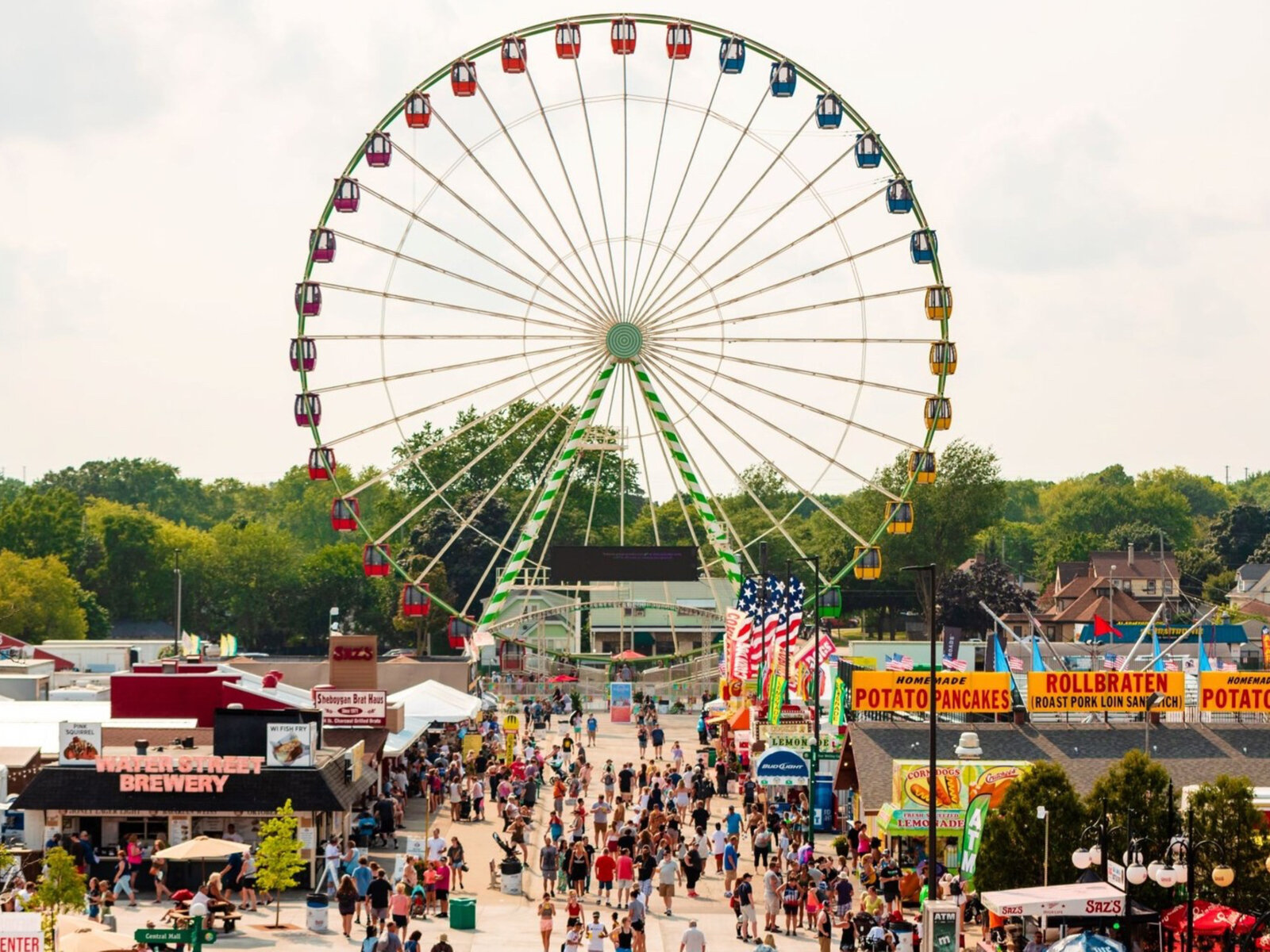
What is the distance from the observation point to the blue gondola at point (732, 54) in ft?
193

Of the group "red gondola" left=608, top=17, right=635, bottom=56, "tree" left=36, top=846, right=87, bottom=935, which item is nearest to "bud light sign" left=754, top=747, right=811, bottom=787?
"tree" left=36, top=846, right=87, bottom=935

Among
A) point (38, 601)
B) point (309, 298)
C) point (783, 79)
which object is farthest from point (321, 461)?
point (38, 601)

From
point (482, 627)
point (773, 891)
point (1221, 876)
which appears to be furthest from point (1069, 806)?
point (482, 627)

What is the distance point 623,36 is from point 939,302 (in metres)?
11.5

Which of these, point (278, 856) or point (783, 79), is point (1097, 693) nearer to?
point (278, 856)

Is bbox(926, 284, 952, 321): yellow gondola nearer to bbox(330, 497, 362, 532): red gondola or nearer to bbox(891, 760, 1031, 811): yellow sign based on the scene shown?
bbox(330, 497, 362, 532): red gondola

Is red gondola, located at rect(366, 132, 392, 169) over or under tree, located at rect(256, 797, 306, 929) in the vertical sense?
over

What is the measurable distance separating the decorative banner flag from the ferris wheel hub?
28283 mm

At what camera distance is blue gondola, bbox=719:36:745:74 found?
58875mm

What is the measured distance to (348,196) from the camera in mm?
58219

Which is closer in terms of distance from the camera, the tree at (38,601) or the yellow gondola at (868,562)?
the yellow gondola at (868,562)

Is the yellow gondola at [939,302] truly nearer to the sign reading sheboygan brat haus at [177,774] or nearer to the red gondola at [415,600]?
the red gondola at [415,600]

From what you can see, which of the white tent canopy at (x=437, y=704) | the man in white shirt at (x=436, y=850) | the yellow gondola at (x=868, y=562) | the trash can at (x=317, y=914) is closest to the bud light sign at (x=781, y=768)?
the man in white shirt at (x=436, y=850)

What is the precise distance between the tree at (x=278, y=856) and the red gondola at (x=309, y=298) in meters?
25.0
